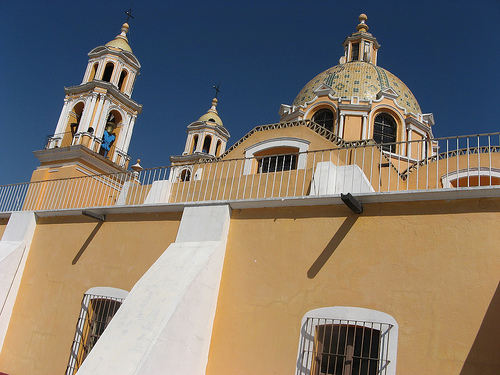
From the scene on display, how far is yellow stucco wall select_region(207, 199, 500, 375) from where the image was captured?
4754 mm

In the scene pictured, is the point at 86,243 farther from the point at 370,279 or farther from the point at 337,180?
the point at 370,279

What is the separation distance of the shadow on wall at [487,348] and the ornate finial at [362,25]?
18.2 meters

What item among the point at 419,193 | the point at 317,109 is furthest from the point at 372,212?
the point at 317,109

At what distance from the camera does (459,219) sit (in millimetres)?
5141

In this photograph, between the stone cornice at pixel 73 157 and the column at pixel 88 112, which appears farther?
the column at pixel 88 112

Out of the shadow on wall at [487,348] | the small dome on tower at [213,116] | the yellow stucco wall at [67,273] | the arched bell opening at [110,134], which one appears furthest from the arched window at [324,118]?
the small dome on tower at [213,116]

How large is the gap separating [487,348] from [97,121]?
14966 mm

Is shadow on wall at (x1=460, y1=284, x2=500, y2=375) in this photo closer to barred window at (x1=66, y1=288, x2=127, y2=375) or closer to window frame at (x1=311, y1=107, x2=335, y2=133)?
barred window at (x1=66, y1=288, x2=127, y2=375)

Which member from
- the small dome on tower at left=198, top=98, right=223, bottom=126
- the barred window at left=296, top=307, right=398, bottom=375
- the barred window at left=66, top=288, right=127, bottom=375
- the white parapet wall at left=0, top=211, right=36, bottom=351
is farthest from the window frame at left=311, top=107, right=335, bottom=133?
the small dome on tower at left=198, top=98, right=223, bottom=126

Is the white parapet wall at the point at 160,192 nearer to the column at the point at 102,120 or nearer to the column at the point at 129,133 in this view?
the column at the point at 102,120

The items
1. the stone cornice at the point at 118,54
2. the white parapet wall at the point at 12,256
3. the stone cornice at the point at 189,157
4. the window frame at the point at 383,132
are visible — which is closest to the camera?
the white parapet wall at the point at 12,256

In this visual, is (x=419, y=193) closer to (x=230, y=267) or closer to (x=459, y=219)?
(x=459, y=219)

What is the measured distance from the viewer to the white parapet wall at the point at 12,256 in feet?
28.2

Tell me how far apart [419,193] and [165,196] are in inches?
209
